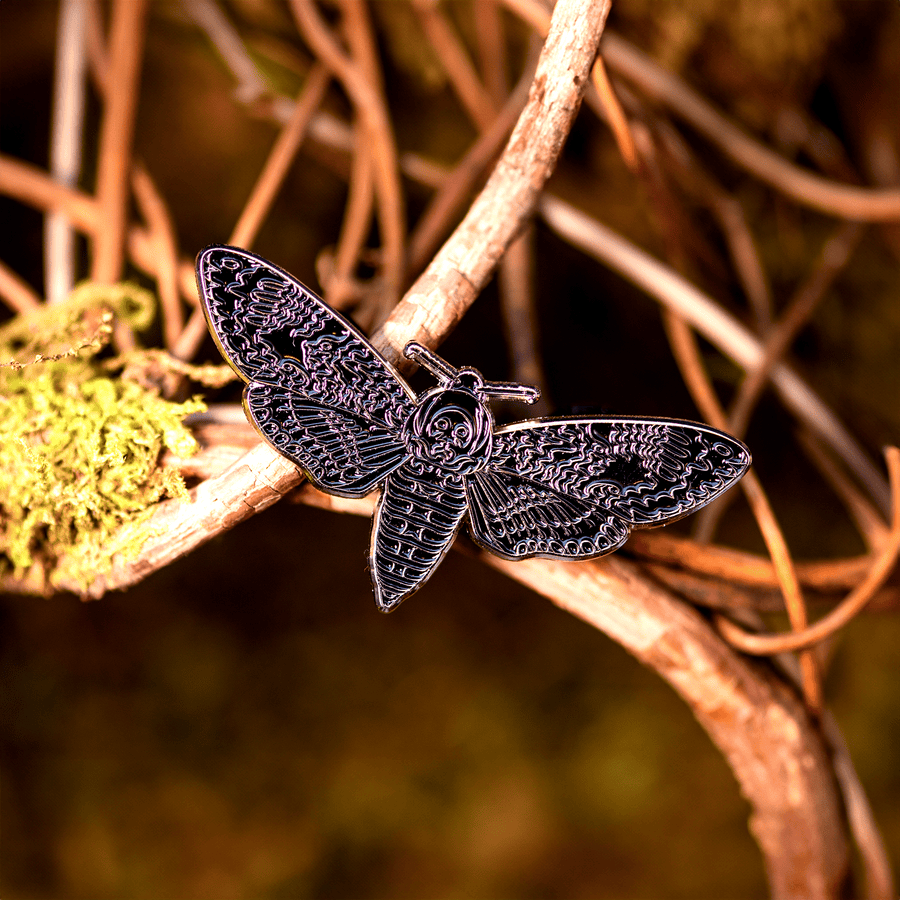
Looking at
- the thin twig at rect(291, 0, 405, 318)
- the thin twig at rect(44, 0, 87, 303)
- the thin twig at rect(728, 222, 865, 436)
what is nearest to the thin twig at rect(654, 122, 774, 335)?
the thin twig at rect(728, 222, 865, 436)

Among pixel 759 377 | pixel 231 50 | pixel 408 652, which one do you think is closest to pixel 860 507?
pixel 759 377

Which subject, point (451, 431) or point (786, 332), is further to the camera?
point (786, 332)

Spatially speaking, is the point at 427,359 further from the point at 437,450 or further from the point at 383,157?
the point at 383,157

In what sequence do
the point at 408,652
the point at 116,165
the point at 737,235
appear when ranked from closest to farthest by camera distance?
1. the point at 116,165
2. the point at 737,235
3. the point at 408,652

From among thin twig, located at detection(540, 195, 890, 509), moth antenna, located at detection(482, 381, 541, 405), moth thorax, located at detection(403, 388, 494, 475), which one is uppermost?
thin twig, located at detection(540, 195, 890, 509)

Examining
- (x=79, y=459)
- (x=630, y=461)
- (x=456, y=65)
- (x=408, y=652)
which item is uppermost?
(x=456, y=65)

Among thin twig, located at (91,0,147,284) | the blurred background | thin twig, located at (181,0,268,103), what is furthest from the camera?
the blurred background

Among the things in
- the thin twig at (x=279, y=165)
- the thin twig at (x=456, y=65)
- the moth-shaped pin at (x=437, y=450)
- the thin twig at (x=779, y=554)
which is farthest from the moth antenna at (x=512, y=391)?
the thin twig at (x=456, y=65)

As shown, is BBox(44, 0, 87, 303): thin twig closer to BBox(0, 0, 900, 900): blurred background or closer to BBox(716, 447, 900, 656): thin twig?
BBox(0, 0, 900, 900): blurred background
